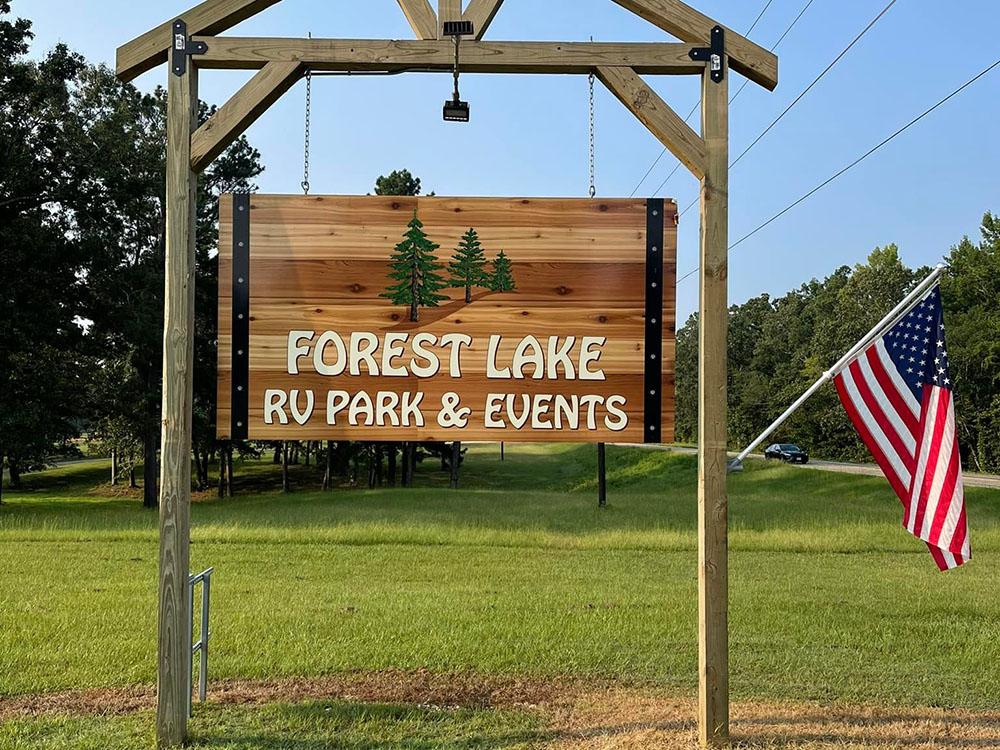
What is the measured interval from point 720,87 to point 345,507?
2066 centimetres

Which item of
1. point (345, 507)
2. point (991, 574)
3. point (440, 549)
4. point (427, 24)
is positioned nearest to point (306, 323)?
point (427, 24)

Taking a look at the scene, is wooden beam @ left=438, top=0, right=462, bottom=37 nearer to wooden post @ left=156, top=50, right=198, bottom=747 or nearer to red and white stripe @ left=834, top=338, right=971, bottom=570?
wooden post @ left=156, top=50, right=198, bottom=747

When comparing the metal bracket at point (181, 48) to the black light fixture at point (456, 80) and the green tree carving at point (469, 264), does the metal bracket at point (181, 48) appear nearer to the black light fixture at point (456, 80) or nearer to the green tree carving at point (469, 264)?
the black light fixture at point (456, 80)

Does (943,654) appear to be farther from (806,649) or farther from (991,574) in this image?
(991,574)

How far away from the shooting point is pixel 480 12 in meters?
4.92

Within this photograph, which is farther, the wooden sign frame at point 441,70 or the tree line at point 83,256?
the tree line at point 83,256

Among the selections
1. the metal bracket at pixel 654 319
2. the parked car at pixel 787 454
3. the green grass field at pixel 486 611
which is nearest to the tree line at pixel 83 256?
the green grass field at pixel 486 611

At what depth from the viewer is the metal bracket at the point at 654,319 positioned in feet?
16.9

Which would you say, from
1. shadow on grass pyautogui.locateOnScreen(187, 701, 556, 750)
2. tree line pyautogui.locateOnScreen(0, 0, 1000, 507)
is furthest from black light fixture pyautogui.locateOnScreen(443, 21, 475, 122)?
tree line pyautogui.locateOnScreen(0, 0, 1000, 507)

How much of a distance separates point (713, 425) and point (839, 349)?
5589 cm

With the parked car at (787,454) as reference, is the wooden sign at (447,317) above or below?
above

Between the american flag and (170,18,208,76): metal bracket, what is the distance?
159 inches

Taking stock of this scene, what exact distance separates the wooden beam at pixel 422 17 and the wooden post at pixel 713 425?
1525 mm

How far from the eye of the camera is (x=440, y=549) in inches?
573
